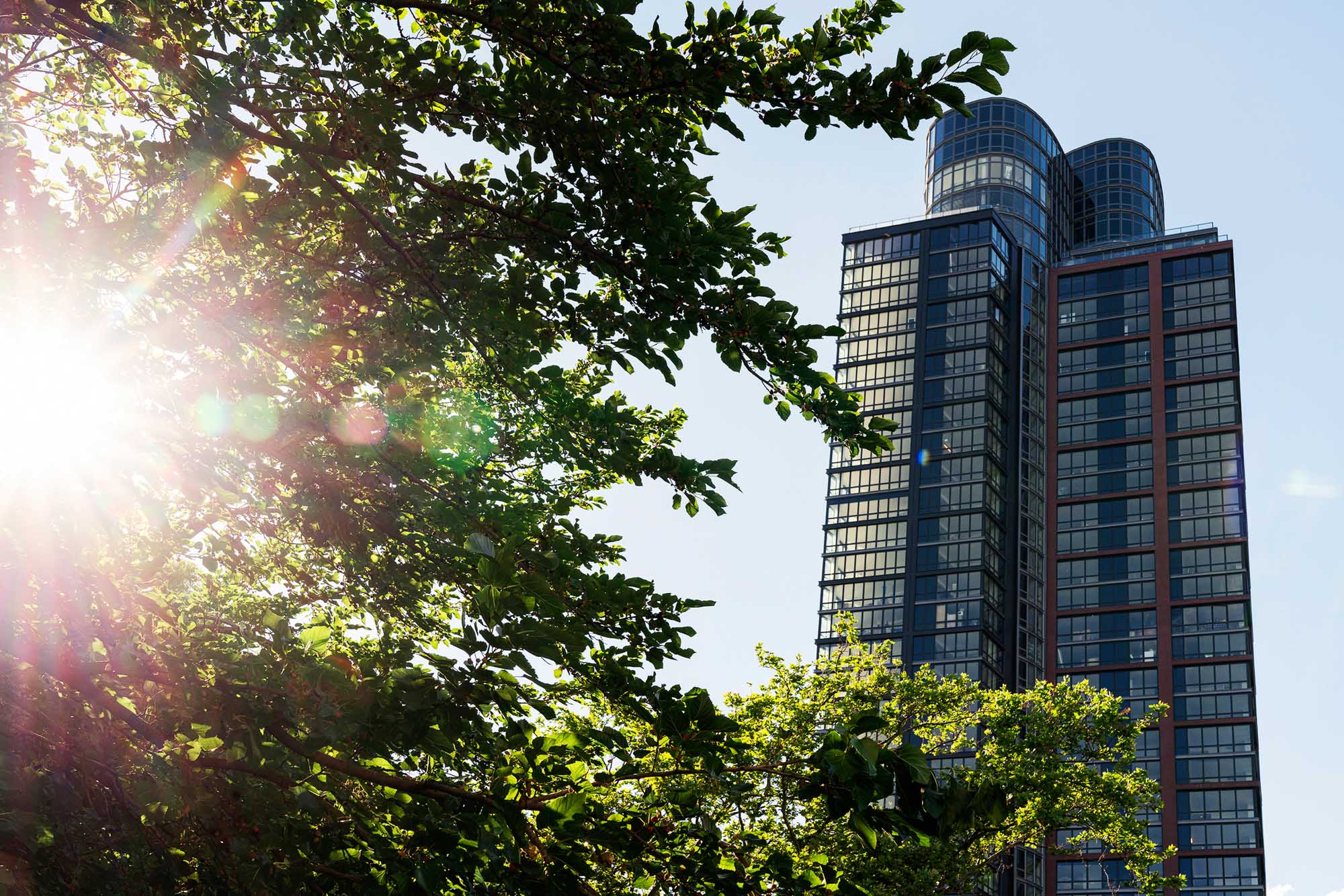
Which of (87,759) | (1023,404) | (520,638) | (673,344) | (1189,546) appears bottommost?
(87,759)

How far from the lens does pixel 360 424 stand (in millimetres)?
6645

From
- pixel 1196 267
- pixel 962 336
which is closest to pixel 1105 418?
pixel 962 336

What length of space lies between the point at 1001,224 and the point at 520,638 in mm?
83971

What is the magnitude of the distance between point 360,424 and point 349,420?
0.30ft

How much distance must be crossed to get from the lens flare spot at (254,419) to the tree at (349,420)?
0.9 inches

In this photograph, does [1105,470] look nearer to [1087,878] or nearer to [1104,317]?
[1104,317]

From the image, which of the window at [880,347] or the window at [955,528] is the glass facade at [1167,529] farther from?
the window at [880,347]

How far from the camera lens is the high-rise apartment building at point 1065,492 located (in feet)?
226

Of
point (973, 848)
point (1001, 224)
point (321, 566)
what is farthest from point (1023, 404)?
point (321, 566)

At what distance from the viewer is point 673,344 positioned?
5.73 m

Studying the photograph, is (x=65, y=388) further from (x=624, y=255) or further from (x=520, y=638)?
(x=520, y=638)

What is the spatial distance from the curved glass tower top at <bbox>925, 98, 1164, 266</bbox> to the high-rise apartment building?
1565 millimetres

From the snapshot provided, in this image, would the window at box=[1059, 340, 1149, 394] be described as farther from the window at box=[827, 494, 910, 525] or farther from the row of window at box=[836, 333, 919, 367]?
the window at box=[827, 494, 910, 525]

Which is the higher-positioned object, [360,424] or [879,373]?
[879,373]
